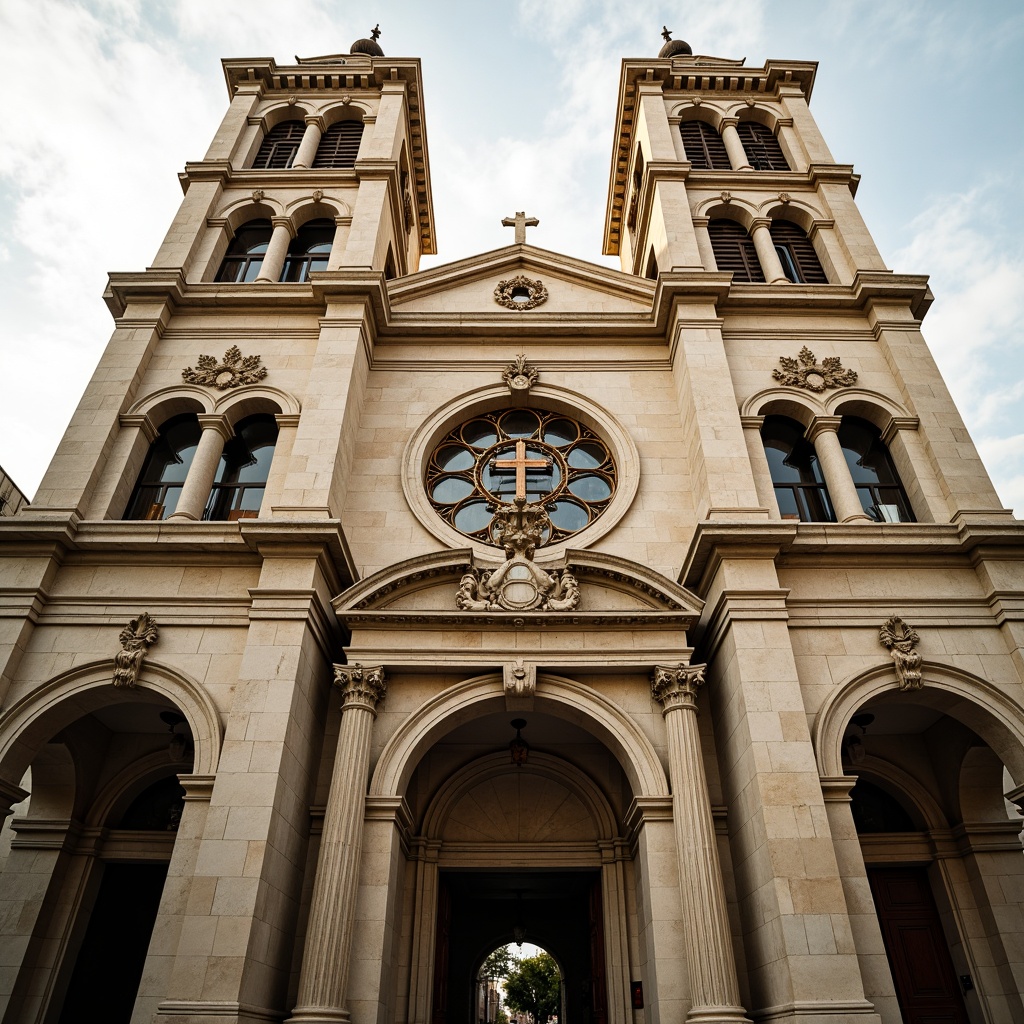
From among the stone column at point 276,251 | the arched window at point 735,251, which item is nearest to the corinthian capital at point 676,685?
the arched window at point 735,251

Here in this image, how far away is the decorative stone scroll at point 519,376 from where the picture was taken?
16.2 metres

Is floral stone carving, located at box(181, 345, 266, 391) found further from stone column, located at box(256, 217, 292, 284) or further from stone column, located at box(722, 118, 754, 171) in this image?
stone column, located at box(722, 118, 754, 171)

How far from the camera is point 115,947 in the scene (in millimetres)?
13375

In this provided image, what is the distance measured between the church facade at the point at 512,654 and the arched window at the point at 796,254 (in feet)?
2.75

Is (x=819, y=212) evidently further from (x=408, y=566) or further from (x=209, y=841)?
(x=209, y=841)

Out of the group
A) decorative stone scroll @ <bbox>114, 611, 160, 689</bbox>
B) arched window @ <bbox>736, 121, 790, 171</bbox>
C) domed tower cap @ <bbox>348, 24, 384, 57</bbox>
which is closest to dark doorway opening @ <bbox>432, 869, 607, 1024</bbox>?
decorative stone scroll @ <bbox>114, 611, 160, 689</bbox>

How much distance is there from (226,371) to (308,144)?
9.37 metres

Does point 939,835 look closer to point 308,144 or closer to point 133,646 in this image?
point 133,646

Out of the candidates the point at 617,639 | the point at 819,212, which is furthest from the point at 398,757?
the point at 819,212

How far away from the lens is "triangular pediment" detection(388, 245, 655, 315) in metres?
18.2

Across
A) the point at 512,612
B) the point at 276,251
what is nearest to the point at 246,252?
the point at 276,251

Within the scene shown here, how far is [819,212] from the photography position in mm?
19641

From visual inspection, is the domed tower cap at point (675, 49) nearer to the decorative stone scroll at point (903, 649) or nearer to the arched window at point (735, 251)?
the arched window at point (735, 251)

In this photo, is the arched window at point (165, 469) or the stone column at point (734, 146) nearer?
the arched window at point (165, 469)
